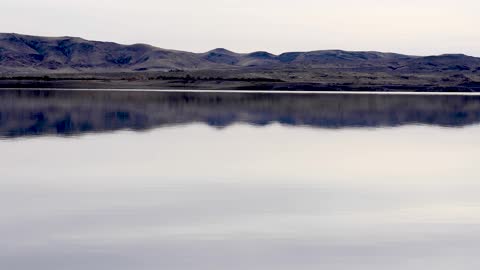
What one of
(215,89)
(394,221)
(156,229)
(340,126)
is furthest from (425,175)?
(215,89)

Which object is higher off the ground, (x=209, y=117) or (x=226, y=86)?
(x=209, y=117)

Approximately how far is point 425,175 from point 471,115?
25053 mm

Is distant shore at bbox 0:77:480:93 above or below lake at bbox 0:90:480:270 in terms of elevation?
below

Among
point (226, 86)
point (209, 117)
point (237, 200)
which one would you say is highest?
point (237, 200)

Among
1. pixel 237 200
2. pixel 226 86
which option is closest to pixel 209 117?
pixel 237 200

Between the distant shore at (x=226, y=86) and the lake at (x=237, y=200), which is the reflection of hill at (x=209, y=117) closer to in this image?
the lake at (x=237, y=200)

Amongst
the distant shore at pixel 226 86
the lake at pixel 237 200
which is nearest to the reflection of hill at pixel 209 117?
the lake at pixel 237 200

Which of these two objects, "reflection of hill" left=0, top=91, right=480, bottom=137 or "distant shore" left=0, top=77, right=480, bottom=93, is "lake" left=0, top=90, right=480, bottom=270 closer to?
"reflection of hill" left=0, top=91, right=480, bottom=137

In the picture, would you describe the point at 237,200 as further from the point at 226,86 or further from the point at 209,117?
the point at 226,86

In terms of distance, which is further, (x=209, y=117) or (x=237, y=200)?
(x=209, y=117)

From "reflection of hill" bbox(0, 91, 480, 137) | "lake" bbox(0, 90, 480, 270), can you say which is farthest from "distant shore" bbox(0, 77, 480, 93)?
"lake" bbox(0, 90, 480, 270)

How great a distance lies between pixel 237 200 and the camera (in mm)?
14406

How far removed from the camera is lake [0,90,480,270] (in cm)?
1052

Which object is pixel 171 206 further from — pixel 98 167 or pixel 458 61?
pixel 458 61
